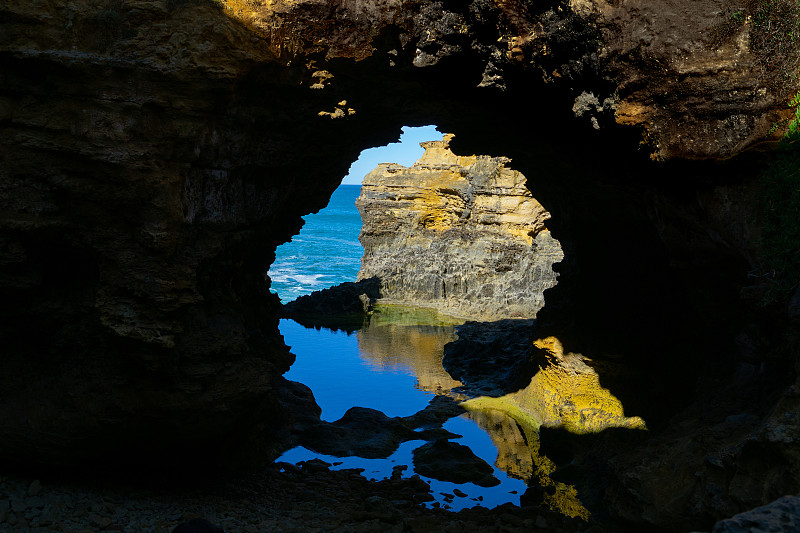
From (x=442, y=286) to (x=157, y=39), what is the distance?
2218 centimetres

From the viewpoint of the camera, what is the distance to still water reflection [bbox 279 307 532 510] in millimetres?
10984

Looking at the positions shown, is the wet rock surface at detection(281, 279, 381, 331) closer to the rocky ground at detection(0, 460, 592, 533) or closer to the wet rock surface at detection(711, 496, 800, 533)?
the rocky ground at detection(0, 460, 592, 533)

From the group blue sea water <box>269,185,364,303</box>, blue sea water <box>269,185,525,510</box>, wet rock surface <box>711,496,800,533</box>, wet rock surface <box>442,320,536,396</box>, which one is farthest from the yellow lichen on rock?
blue sea water <box>269,185,364,303</box>

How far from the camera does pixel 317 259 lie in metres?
68.8

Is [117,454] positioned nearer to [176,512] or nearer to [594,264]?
[176,512]

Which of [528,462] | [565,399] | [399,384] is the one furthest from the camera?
[399,384]

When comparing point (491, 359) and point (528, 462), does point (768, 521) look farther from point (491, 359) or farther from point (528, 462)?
point (491, 359)

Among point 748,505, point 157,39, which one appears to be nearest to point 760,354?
point 748,505

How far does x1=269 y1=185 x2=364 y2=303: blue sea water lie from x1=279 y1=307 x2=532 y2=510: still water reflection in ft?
42.0

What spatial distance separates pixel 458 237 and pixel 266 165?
860 inches

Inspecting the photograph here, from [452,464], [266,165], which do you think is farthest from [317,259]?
[266,165]

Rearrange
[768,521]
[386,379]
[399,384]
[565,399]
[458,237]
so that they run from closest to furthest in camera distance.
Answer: [768,521]
[565,399]
[399,384]
[386,379]
[458,237]

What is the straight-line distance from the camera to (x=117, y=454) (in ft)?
29.5

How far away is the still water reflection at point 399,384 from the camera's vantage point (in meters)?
11.0
